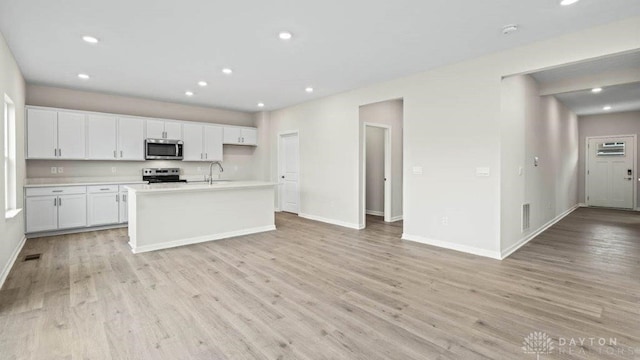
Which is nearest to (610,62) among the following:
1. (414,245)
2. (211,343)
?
(414,245)

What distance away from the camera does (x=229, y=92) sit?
6.02 m

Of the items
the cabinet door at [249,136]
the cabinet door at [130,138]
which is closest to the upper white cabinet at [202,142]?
the cabinet door at [249,136]

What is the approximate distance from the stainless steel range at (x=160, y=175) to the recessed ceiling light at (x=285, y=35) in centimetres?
467

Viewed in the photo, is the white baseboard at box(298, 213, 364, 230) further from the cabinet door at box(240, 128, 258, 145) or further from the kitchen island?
the cabinet door at box(240, 128, 258, 145)

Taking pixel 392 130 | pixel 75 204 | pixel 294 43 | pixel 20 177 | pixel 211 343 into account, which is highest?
pixel 294 43

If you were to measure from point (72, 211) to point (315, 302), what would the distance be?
5.06m

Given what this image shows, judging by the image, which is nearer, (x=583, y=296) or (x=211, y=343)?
(x=211, y=343)

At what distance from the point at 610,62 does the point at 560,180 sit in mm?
3281

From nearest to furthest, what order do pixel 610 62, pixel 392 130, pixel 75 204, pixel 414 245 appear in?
1. pixel 610 62
2. pixel 414 245
3. pixel 75 204
4. pixel 392 130

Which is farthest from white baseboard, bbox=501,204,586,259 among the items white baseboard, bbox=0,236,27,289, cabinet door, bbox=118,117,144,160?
cabinet door, bbox=118,117,144,160

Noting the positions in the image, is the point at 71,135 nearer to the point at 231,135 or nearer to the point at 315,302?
the point at 231,135

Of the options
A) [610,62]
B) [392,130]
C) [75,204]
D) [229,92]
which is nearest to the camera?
[610,62]

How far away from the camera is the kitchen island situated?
4.37m

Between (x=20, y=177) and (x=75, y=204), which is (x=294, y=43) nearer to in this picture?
(x=20, y=177)
